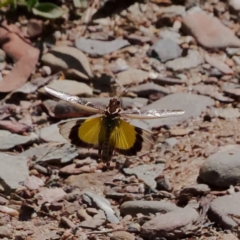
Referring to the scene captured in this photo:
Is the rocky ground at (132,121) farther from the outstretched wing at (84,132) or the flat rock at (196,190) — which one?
the outstretched wing at (84,132)

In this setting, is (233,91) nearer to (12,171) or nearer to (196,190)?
(196,190)

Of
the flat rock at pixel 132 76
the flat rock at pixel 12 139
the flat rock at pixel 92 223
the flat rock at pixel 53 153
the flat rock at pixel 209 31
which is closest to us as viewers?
the flat rock at pixel 92 223

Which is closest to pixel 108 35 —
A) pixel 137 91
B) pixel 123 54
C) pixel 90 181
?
pixel 123 54

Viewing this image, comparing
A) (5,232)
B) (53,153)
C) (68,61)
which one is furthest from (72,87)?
(5,232)

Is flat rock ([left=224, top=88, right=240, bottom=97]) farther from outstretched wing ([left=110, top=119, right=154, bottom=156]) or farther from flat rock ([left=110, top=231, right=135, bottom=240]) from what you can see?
flat rock ([left=110, top=231, right=135, bottom=240])

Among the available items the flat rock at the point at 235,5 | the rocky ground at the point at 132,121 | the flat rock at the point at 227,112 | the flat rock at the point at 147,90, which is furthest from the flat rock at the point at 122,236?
the flat rock at the point at 235,5
